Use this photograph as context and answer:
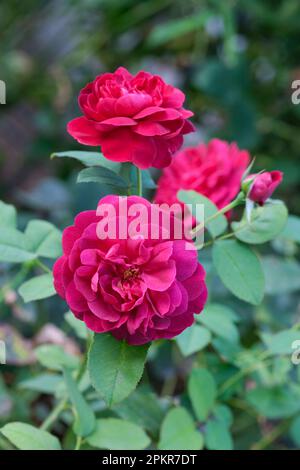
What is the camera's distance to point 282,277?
0.97m

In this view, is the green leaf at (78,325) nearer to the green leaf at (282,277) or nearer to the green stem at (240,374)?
the green stem at (240,374)

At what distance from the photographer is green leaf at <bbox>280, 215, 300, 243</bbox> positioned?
71 cm

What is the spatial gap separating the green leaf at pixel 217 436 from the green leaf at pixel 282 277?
0.94 ft

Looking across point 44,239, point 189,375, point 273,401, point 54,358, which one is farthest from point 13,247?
point 273,401

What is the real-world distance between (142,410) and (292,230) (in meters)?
0.24

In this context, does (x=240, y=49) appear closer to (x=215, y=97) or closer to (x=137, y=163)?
(x=215, y=97)

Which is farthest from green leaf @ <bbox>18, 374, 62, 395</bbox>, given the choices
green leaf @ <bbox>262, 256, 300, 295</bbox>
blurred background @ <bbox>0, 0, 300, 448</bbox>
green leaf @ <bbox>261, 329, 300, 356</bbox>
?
blurred background @ <bbox>0, 0, 300, 448</bbox>

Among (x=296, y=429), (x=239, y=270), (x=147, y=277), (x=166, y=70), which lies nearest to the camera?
(x=147, y=277)

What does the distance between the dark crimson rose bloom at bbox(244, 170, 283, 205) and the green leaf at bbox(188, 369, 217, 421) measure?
23cm

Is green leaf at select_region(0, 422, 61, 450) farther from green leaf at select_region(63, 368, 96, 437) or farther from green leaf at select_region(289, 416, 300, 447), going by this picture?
green leaf at select_region(289, 416, 300, 447)

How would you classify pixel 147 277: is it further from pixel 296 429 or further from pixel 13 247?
pixel 296 429

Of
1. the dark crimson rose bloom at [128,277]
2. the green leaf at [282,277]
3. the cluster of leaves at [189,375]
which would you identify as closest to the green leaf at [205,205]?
the cluster of leaves at [189,375]

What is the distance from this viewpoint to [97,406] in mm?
751

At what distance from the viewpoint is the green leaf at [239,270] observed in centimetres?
58
